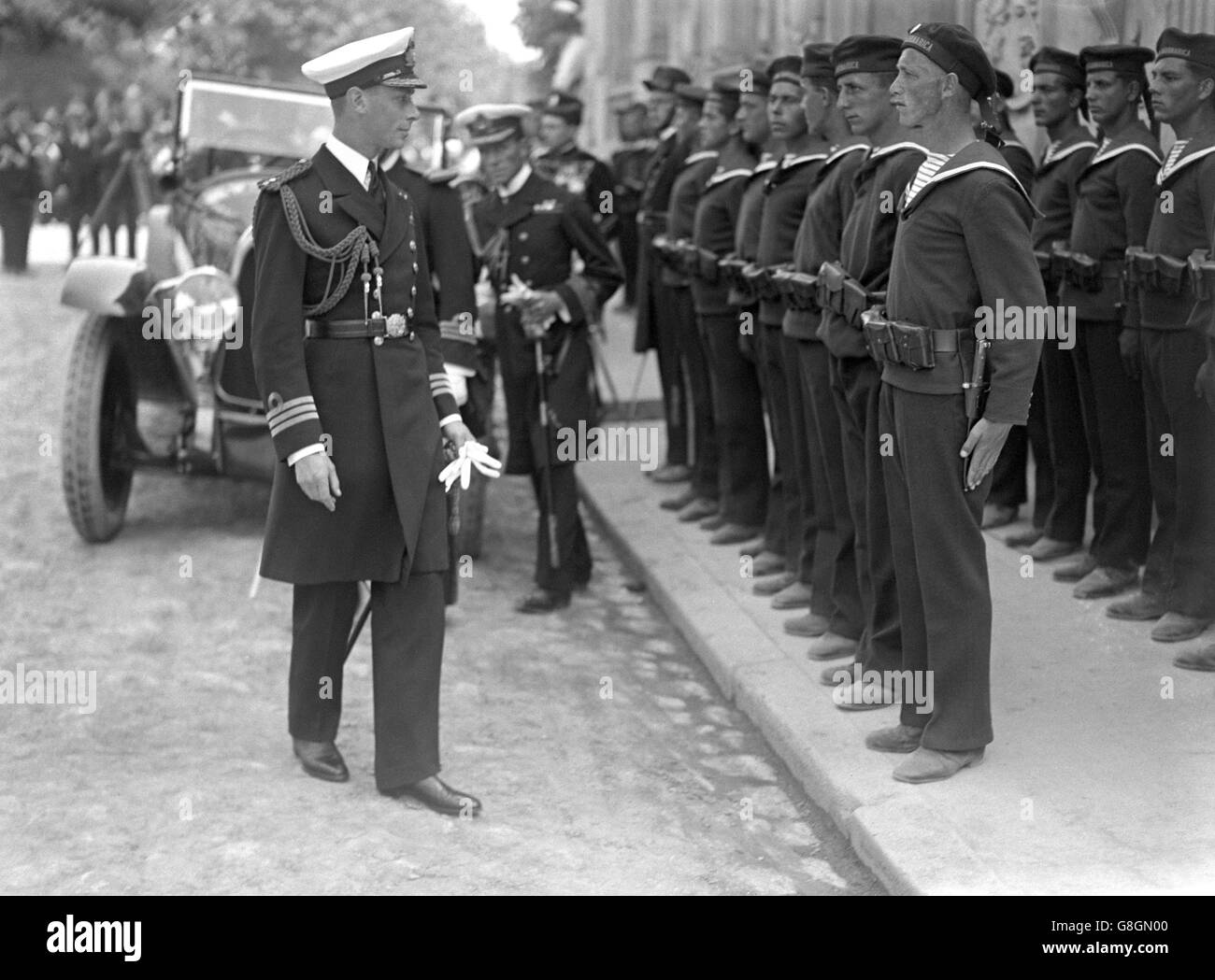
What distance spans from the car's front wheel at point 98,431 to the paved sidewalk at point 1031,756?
9.46 feet

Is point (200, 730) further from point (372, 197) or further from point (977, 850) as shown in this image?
point (977, 850)

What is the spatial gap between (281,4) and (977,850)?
32.9 metres

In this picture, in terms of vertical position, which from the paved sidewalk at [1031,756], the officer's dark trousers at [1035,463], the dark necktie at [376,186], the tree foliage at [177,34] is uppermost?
the tree foliage at [177,34]

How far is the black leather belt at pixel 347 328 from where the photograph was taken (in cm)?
546

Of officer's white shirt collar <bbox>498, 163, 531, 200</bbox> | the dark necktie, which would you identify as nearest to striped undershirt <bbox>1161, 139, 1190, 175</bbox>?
officer's white shirt collar <bbox>498, 163, 531, 200</bbox>

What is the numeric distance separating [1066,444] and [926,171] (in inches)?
115

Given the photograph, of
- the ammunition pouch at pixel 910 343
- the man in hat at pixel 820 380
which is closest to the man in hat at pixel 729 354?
the man in hat at pixel 820 380

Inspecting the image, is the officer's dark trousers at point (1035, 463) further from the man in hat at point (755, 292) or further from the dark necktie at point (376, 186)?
the dark necktie at point (376, 186)

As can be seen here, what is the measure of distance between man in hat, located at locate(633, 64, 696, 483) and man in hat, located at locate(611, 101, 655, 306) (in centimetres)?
335

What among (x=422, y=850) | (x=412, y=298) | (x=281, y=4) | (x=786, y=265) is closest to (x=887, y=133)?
(x=786, y=265)

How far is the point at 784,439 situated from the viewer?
7.98m

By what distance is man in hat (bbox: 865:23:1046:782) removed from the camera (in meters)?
5.27

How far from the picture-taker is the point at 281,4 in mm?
35500

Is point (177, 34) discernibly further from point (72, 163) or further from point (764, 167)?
point (764, 167)
